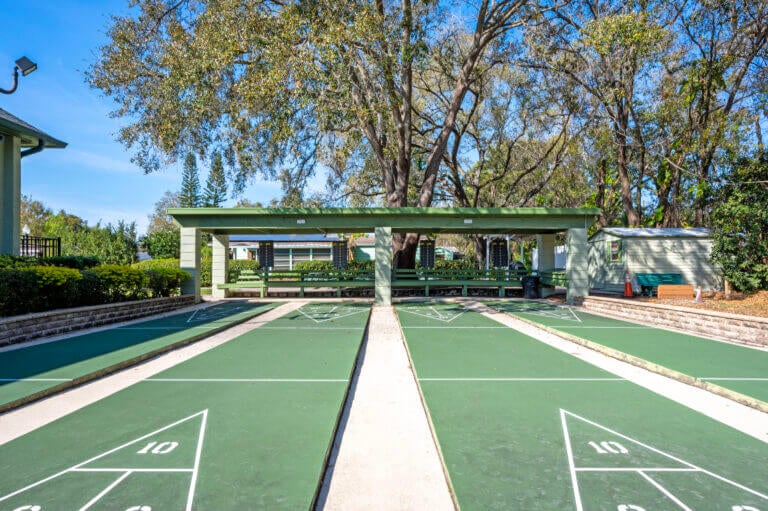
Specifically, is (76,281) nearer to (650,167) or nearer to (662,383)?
(662,383)

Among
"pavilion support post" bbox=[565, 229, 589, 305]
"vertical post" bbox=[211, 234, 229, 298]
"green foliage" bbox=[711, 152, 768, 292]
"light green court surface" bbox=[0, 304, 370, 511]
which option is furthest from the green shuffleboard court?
"green foliage" bbox=[711, 152, 768, 292]

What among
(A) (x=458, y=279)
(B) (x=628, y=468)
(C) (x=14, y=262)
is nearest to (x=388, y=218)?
(A) (x=458, y=279)

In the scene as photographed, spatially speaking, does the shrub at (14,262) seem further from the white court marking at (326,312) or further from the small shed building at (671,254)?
the small shed building at (671,254)

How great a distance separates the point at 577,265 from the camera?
14.6 meters

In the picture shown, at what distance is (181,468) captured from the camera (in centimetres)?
308

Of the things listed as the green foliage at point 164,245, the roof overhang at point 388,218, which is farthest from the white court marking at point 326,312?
the green foliage at point 164,245

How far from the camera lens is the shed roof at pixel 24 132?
10.2 meters

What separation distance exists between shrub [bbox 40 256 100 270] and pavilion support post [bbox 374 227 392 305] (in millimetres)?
8803

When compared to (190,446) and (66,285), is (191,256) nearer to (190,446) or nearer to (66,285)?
(66,285)

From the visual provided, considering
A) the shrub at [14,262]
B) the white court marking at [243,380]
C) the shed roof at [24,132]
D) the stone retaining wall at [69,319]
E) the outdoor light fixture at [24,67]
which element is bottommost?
the white court marking at [243,380]

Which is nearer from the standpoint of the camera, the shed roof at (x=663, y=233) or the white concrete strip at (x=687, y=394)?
the white concrete strip at (x=687, y=394)

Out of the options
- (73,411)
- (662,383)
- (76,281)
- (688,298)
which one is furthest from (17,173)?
(688,298)

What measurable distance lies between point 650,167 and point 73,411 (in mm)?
25771

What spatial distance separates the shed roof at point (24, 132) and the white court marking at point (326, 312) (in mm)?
8416
